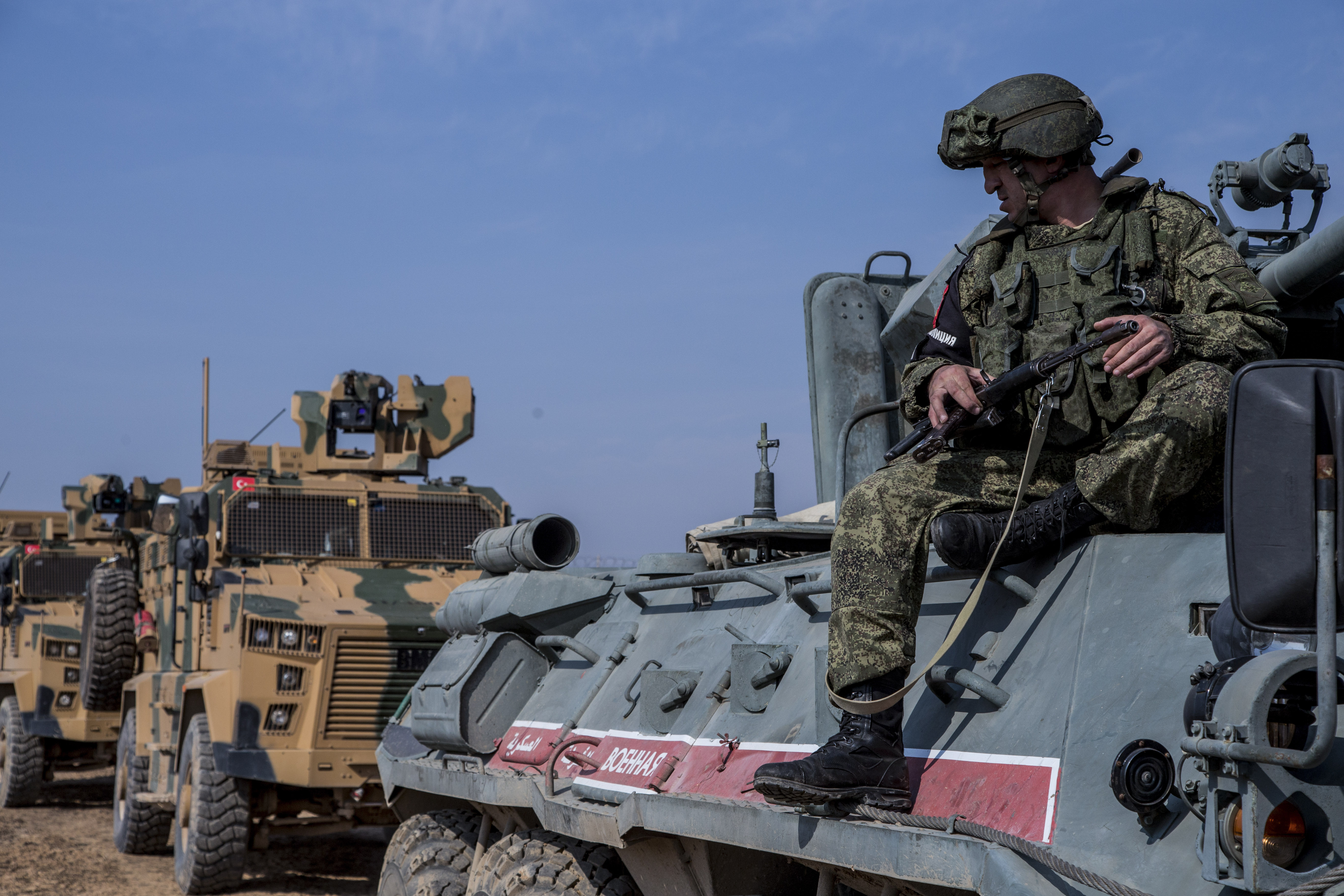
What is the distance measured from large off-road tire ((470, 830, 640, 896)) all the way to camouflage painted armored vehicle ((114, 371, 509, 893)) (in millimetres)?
4736

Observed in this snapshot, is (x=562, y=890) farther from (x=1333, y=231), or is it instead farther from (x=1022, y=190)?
(x=1333, y=231)

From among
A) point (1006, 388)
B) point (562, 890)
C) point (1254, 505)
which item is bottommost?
point (562, 890)

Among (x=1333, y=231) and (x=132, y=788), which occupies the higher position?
(x=1333, y=231)

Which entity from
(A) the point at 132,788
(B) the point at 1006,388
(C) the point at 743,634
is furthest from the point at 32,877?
(B) the point at 1006,388

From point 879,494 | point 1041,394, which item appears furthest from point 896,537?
point 1041,394

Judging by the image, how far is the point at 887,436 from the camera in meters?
6.00

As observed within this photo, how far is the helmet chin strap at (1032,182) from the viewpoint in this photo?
342cm

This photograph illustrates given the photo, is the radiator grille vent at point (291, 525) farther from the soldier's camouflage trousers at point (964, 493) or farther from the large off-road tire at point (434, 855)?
the soldier's camouflage trousers at point (964, 493)

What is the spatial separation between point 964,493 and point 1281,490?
1257 millimetres

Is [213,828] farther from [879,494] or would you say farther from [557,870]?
[879,494]

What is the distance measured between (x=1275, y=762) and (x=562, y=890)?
2845 mm

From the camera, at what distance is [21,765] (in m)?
15.1

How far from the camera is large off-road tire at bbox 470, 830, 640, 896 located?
4.59 meters

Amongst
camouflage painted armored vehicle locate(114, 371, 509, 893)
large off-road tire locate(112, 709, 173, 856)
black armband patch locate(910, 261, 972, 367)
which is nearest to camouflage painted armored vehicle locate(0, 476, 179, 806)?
camouflage painted armored vehicle locate(114, 371, 509, 893)
